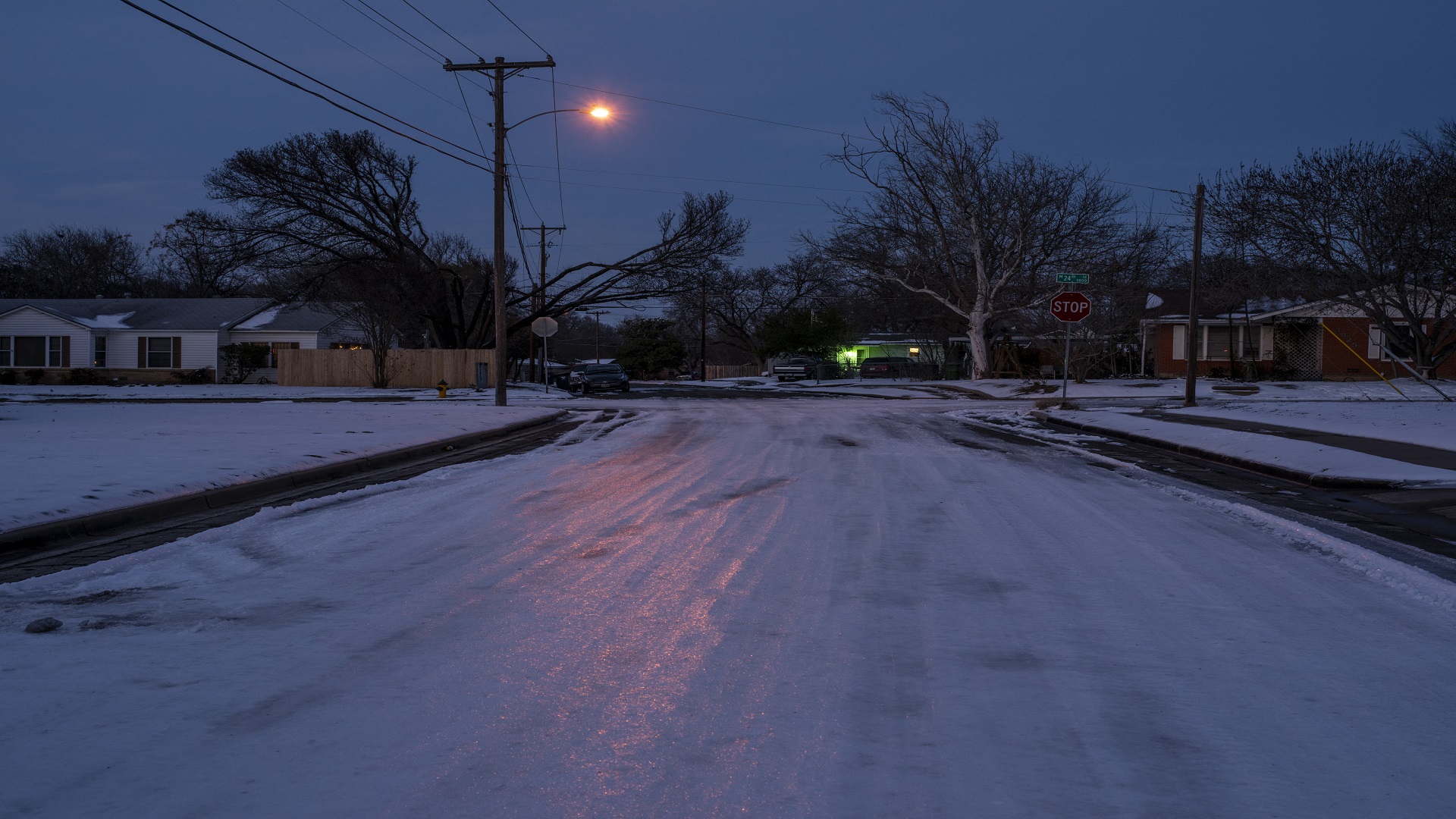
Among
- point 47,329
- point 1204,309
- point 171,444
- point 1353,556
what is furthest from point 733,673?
point 47,329

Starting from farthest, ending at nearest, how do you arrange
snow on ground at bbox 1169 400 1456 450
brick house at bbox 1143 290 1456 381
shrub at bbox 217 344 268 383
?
shrub at bbox 217 344 268 383, brick house at bbox 1143 290 1456 381, snow on ground at bbox 1169 400 1456 450

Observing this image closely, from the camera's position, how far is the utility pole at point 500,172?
26.0 metres

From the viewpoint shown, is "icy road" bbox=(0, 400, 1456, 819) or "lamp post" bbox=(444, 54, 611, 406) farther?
"lamp post" bbox=(444, 54, 611, 406)

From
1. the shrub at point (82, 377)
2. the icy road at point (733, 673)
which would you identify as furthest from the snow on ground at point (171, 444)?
the shrub at point (82, 377)

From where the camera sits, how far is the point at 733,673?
4.47 metres

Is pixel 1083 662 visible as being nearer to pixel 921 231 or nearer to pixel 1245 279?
pixel 1245 279

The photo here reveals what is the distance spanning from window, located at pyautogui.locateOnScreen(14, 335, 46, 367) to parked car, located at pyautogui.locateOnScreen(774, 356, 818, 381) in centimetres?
3662

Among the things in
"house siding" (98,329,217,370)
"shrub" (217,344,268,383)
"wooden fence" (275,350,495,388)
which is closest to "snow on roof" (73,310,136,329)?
"house siding" (98,329,217,370)

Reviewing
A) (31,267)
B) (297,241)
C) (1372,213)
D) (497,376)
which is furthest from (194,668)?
(31,267)

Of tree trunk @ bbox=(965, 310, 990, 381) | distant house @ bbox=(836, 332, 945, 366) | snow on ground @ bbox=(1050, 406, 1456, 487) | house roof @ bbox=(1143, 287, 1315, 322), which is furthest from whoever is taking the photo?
distant house @ bbox=(836, 332, 945, 366)

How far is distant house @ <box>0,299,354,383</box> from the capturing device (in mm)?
45406

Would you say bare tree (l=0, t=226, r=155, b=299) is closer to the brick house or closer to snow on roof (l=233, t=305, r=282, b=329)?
snow on roof (l=233, t=305, r=282, b=329)

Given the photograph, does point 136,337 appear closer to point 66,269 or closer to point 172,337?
point 172,337

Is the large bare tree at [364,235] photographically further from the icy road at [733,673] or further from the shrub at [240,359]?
the icy road at [733,673]
